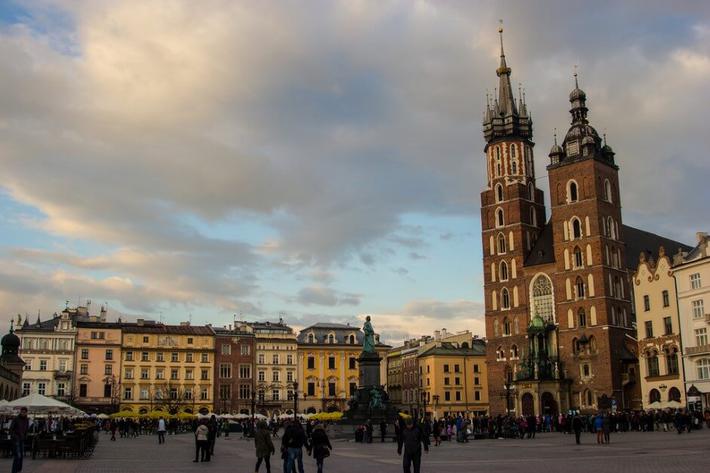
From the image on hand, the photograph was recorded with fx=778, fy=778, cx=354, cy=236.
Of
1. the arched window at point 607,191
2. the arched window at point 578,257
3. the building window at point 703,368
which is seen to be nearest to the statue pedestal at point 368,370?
the building window at point 703,368

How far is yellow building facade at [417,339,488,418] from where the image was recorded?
106 meters

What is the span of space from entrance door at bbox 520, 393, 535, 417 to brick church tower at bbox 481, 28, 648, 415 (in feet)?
0.32

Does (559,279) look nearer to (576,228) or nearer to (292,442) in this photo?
(576,228)

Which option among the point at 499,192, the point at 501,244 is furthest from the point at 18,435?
the point at 499,192

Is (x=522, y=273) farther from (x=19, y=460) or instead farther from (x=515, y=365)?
(x=19, y=460)

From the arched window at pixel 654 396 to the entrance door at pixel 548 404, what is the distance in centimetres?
1184

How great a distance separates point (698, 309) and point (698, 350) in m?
3.10

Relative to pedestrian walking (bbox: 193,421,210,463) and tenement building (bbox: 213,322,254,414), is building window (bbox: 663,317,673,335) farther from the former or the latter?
tenement building (bbox: 213,322,254,414)

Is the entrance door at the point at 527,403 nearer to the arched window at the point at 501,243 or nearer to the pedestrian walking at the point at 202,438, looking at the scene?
the arched window at the point at 501,243

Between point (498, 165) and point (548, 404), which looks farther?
point (498, 165)

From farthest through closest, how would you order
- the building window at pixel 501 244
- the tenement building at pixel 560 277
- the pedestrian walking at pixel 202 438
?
the building window at pixel 501 244, the tenement building at pixel 560 277, the pedestrian walking at pixel 202 438

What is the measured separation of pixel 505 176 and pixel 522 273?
12.0 m

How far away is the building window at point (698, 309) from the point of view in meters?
58.0

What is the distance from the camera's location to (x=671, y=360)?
62844 mm
